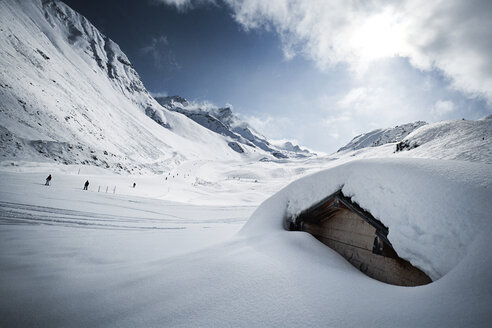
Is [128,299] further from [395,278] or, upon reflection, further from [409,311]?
[395,278]

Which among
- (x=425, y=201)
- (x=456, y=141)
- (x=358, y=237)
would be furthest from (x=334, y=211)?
(x=456, y=141)

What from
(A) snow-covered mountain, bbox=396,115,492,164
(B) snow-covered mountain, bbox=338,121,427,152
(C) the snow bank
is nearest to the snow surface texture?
(C) the snow bank

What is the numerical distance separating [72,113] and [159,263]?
1908 inches

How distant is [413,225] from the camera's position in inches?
119

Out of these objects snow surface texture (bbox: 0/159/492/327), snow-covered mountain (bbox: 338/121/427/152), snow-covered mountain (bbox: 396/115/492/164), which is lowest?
snow surface texture (bbox: 0/159/492/327)

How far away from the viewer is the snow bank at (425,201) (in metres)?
2.55

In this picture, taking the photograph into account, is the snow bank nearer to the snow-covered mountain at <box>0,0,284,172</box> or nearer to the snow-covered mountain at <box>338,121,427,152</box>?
the snow-covered mountain at <box>0,0,284,172</box>

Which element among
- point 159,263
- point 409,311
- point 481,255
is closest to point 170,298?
point 159,263

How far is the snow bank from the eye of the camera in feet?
8.37

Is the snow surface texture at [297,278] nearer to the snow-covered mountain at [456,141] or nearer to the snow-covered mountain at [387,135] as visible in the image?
the snow-covered mountain at [456,141]

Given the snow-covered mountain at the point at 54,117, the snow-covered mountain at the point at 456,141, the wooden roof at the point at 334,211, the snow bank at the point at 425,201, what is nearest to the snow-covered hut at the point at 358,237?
the wooden roof at the point at 334,211

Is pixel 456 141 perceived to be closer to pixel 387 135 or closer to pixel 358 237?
pixel 358 237

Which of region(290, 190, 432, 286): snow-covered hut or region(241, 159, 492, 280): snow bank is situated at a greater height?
region(241, 159, 492, 280): snow bank

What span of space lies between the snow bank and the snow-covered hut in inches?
10.7
